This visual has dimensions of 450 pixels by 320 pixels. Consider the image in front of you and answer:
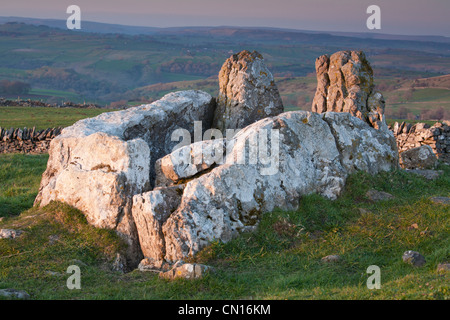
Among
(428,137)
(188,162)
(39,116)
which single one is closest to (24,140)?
(39,116)

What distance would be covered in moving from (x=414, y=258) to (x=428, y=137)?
15.6m

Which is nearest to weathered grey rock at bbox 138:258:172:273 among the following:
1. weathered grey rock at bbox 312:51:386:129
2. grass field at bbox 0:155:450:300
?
grass field at bbox 0:155:450:300

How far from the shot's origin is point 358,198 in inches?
505

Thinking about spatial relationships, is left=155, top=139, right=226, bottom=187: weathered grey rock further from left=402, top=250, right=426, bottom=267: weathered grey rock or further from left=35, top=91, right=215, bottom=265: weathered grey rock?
left=402, top=250, right=426, bottom=267: weathered grey rock

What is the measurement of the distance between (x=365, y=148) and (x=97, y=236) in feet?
29.0

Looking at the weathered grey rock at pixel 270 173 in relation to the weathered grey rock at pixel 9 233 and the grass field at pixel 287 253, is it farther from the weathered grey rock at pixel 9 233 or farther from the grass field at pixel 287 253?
the weathered grey rock at pixel 9 233

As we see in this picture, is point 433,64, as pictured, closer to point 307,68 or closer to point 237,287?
point 307,68

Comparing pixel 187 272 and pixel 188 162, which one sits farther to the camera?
pixel 188 162

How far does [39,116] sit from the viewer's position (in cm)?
3638

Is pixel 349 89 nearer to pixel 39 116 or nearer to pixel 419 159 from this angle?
pixel 419 159

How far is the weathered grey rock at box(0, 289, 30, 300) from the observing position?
759 centimetres

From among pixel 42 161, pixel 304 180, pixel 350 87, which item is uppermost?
pixel 350 87

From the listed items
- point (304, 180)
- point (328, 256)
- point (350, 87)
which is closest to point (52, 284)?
point (328, 256)

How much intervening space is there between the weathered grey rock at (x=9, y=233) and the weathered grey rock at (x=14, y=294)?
308 cm
